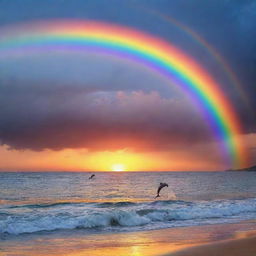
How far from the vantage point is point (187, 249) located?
13648 millimetres

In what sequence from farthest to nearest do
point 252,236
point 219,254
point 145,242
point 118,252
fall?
point 252,236 < point 145,242 < point 118,252 < point 219,254

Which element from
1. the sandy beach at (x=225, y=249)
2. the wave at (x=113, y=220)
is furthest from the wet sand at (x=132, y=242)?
the wave at (x=113, y=220)

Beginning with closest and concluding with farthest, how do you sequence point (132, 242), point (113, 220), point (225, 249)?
point (225, 249) < point (132, 242) < point (113, 220)

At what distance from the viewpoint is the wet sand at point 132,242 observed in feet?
43.8

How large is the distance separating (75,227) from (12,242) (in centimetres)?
562

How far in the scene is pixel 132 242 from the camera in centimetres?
1570

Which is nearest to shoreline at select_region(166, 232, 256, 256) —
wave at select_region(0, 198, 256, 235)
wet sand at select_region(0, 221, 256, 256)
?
wet sand at select_region(0, 221, 256, 256)

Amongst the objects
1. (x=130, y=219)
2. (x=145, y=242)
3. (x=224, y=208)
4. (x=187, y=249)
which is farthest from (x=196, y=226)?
(x=224, y=208)

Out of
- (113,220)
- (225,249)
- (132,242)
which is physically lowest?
(132,242)

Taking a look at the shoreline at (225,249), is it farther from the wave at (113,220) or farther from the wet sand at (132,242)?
the wave at (113,220)

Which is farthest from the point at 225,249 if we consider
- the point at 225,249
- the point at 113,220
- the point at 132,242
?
the point at 113,220

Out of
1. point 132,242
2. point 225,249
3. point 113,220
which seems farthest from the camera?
point 113,220

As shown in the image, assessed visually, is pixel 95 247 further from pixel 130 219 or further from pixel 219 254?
pixel 130 219

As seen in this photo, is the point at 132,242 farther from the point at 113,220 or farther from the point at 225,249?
the point at 113,220
